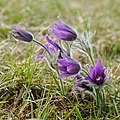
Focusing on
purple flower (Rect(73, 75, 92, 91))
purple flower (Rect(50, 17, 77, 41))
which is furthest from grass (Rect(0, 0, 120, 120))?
purple flower (Rect(50, 17, 77, 41))

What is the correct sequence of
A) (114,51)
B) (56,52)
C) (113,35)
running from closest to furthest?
(56,52) → (114,51) → (113,35)

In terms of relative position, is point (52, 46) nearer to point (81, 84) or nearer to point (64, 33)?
point (64, 33)

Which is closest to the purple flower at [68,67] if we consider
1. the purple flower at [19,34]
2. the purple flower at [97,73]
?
the purple flower at [97,73]

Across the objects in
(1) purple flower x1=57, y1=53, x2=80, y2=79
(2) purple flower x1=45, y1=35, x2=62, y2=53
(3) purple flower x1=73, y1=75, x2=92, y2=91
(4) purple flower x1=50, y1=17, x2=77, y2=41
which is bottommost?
(3) purple flower x1=73, y1=75, x2=92, y2=91

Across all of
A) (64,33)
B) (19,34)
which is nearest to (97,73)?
(64,33)

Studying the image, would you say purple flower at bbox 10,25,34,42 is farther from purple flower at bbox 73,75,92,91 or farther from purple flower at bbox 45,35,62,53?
purple flower at bbox 73,75,92,91

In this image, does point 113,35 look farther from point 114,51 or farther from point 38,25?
point 38,25

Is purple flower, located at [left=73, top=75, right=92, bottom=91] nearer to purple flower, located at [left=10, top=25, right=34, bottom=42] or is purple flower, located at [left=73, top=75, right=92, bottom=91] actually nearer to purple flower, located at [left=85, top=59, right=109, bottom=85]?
purple flower, located at [left=85, top=59, right=109, bottom=85]

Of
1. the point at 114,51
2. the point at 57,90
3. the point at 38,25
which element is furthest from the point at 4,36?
the point at 57,90

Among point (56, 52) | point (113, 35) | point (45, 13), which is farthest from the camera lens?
point (45, 13)

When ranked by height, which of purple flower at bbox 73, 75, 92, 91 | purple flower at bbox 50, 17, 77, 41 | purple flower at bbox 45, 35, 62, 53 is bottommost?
purple flower at bbox 73, 75, 92, 91

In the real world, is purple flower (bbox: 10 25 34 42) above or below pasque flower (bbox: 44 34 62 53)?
above
